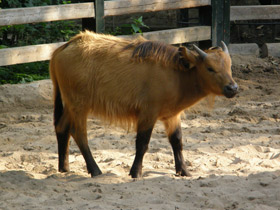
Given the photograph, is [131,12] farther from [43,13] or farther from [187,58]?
[187,58]

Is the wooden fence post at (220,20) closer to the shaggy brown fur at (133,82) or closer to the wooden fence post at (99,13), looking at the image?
the wooden fence post at (99,13)

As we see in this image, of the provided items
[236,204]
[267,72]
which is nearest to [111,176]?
[236,204]

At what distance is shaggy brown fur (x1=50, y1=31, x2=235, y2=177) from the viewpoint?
5.37 metres

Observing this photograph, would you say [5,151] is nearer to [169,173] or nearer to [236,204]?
[169,173]

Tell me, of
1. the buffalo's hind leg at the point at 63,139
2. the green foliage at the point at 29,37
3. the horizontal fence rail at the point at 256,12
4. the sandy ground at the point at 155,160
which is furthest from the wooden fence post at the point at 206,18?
the buffalo's hind leg at the point at 63,139

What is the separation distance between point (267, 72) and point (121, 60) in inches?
211

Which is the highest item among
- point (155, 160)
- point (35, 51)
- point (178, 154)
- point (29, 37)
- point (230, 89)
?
point (29, 37)

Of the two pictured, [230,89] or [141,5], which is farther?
[141,5]

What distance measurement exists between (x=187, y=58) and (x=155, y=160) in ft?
4.63

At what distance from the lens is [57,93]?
588cm

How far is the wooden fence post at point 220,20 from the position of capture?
10.7 metres

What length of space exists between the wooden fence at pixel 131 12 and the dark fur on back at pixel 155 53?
10.4ft

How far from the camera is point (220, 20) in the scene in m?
10.9

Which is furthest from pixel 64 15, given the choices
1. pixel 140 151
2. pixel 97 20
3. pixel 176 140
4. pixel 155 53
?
pixel 140 151
